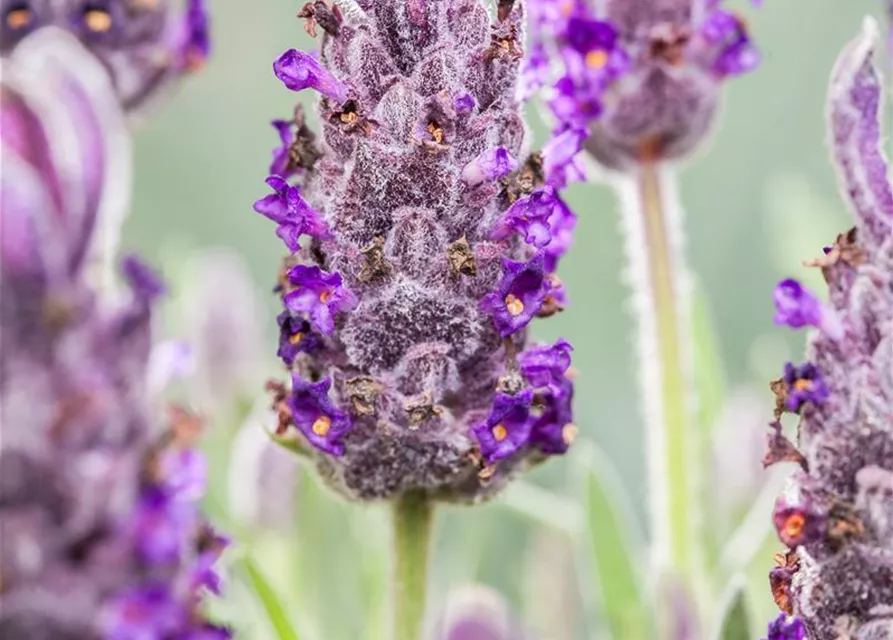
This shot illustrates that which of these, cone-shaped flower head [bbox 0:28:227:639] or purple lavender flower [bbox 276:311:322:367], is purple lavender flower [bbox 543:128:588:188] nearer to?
purple lavender flower [bbox 276:311:322:367]

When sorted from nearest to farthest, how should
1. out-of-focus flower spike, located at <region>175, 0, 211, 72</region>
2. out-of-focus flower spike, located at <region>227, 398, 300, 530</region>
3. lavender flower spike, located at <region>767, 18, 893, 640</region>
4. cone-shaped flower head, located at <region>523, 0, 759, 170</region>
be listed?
lavender flower spike, located at <region>767, 18, 893, 640</region> → cone-shaped flower head, located at <region>523, 0, 759, 170</region> → out-of-focus flower spike, located at <region>175, 0, 211, 72</region> → out-of-focus flower spike, located at <region>227, 398, 300, 530</region>

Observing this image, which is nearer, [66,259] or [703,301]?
[66,259]

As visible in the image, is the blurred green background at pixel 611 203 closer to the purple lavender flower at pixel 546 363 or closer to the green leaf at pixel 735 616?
the green leaf at pixel 735 616

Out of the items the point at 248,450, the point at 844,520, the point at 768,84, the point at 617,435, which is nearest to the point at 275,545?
the point at 248,450

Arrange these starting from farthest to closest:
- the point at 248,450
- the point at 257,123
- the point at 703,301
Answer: the point at 257,123 < the point at 703,301 < the point at 248,450

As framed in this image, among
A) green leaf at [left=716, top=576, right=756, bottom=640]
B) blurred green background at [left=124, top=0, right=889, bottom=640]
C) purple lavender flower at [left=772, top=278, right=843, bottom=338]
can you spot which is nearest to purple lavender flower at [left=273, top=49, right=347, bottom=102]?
purple lavender flower at [left=772, top=278, right=843, bottom=338]

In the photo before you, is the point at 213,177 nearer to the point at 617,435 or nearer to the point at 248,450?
the point at 617,435

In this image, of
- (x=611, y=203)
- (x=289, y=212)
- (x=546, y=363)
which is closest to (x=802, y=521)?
(x=546, y=363)

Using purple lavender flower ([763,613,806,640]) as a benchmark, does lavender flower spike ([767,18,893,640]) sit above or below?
above
